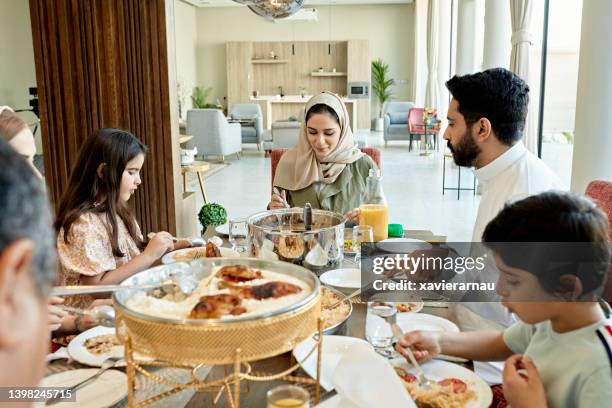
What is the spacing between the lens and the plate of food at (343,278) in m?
1.66

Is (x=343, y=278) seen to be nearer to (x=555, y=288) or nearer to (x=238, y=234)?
(x=238, y=234)

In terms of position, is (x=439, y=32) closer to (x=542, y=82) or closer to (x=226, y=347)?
(x=542, y=82)

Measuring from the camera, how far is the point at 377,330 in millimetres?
1289

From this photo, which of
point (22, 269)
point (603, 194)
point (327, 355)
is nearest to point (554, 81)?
point (603, 194)

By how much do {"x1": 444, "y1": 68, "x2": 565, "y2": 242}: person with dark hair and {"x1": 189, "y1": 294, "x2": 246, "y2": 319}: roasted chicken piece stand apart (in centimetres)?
136

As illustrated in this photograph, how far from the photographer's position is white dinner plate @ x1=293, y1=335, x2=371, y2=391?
111 centimetres

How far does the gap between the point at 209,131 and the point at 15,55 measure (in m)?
3.38

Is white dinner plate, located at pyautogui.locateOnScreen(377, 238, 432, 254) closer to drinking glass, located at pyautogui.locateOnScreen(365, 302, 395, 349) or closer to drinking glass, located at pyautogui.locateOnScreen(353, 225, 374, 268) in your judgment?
drinking glass, located at pyautogui.locateOnScreen(353, 225, 374, 268)

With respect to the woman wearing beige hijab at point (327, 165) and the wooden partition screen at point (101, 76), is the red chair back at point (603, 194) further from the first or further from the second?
the wooden partition screen at point (101, 76)

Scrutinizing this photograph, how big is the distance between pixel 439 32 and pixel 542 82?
6349 mm

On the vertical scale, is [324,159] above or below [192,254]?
above

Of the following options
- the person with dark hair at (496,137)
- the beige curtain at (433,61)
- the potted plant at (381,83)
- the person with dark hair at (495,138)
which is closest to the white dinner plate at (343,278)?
the person with dark hair at (495,138)

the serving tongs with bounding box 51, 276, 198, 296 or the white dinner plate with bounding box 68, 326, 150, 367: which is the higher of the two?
the serving tongs with bounding box 51, 276, 198, 296

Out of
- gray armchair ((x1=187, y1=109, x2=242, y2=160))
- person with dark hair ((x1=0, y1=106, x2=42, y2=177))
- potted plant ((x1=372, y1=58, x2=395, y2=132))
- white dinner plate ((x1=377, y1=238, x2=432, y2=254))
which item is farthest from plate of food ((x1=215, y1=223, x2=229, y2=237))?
potted plant ((x1=372, y1=58, x2=395, y2=132))
